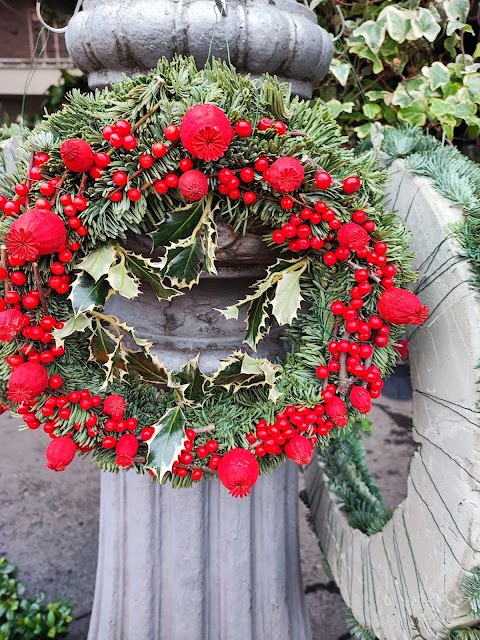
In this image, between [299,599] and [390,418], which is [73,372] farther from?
[390,418]

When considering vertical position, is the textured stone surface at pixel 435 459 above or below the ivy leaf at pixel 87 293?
below

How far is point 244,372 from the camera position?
71cm

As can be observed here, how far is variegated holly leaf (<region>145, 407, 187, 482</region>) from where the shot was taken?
2.15 ft

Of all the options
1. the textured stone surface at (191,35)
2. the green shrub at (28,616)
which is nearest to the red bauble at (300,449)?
the textured stone surface at (191,35)

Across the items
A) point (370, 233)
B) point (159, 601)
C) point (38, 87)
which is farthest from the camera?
point (38, 87)

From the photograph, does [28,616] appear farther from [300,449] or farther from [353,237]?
[353,237]

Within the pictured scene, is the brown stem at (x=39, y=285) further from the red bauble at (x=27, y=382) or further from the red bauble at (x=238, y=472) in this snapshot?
the red bauble at (x=238, y=472)

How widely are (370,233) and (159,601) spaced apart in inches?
31.7

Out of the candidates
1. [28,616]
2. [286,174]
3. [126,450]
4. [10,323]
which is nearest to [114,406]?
[126,450]

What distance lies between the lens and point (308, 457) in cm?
67

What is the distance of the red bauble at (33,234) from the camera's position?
556 millimetres

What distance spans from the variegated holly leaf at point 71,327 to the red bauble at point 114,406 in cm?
10

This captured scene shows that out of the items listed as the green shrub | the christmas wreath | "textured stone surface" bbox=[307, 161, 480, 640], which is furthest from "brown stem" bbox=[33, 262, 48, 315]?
the green shrub

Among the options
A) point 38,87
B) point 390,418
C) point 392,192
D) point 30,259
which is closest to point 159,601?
point 30,259
